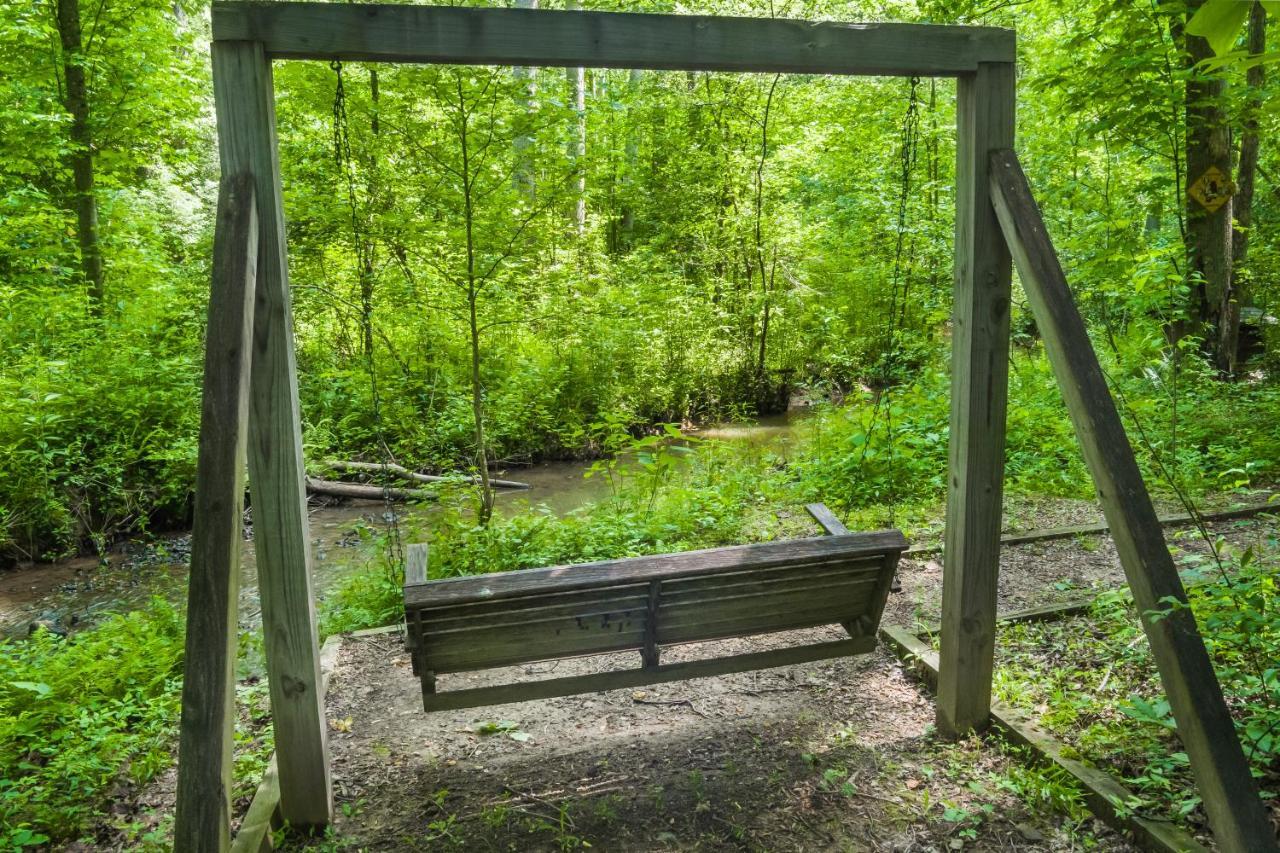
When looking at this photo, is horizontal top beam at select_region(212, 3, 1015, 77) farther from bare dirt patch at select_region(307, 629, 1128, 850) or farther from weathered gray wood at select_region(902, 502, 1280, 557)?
weathered gray wood at select_region(902, 502, 1280, 557)

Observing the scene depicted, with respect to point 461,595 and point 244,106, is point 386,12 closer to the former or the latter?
point 244,106

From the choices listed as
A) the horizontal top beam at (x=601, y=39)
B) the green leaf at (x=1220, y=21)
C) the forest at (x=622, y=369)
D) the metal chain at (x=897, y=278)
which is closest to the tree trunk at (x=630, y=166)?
the forest at (x=622, y=369)

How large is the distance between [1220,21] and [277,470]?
8.62ft

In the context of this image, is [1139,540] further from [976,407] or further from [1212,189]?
[1212,189]

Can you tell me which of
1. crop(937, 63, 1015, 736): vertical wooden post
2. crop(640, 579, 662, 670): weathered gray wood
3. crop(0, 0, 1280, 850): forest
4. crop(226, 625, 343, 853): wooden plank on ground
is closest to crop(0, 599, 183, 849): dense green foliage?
crop(0, 0, 1280, 850): forest

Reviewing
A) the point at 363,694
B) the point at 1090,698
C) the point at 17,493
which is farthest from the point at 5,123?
the point at 1090,698

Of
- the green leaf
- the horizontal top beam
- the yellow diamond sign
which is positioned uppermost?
the yellow diamond sign

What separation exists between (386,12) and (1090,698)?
3734mm

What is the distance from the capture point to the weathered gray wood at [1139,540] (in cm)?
209

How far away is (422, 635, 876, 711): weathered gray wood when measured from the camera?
309cm

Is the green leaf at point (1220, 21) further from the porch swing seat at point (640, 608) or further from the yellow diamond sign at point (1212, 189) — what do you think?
the yellow diamond sign at point (1212, 189)

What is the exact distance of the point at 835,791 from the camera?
2.96m

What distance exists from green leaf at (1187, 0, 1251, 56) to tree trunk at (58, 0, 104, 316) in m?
10.8

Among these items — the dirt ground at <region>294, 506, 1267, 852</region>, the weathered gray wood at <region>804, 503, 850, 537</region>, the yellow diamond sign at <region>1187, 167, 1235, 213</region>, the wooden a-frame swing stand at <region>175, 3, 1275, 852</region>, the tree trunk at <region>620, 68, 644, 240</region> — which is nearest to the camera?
the wooden a-frame swing stand at <region>175, 3, 1275, 852</region>
